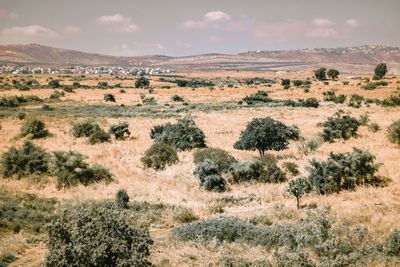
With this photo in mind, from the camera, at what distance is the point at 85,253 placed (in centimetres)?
599

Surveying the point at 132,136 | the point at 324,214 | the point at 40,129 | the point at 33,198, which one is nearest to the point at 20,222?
the point at 33,198

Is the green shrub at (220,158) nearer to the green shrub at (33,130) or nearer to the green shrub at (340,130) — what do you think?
the green shrub at (340,130)

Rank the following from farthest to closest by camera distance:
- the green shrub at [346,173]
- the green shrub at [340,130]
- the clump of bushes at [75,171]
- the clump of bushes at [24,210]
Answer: the green shrub at [340,130] → the clump of bushes at [75,171] → the green shrub at [346,173] → the clump of bushes at [24,210]

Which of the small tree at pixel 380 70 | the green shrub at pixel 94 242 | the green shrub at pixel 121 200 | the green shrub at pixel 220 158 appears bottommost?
the green shrub at pixel 121 200

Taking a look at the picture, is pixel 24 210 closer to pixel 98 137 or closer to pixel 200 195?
pixel 200 195

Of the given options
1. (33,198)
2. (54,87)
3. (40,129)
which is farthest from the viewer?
(54,87)

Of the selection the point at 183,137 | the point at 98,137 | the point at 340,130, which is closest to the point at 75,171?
the point at 183,137

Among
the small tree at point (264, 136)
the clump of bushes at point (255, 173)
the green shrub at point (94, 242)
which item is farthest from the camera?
the small tree at point (264, 136)

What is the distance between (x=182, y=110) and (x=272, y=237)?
1580 inches

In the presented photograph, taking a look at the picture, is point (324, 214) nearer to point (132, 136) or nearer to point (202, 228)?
point (202, 228)

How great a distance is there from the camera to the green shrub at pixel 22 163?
1568 cm

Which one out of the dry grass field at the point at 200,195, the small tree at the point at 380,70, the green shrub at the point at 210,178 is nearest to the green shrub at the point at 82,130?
the dry grass field at the point at 200,195

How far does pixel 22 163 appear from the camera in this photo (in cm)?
1603

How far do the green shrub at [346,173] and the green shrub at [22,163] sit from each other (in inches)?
613
